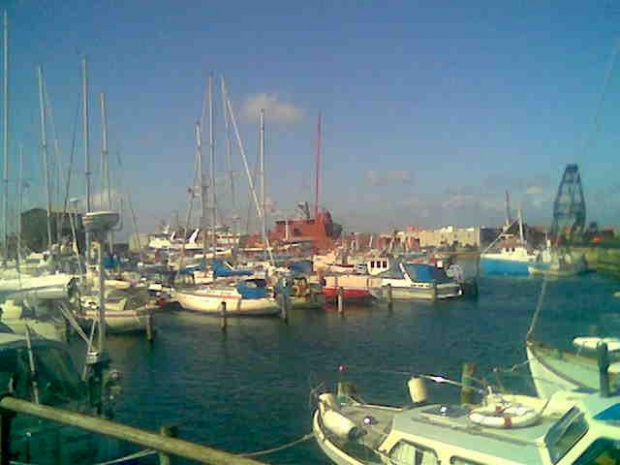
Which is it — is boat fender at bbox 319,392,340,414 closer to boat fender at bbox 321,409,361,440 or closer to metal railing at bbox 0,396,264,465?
boat fender at bbox 321,409,361,440

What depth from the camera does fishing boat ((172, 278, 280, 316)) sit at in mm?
32969

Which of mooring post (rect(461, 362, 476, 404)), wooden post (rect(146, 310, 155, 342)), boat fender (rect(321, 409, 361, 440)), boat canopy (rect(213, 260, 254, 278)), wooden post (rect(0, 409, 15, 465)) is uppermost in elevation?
wooden post (rect(0, 409, 15, 465))

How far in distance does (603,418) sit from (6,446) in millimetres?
5511

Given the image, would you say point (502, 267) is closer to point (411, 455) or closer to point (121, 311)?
point (121, 311)

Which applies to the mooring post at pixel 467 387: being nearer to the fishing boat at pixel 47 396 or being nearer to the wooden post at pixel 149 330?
the fishing boat at pixel 47 396

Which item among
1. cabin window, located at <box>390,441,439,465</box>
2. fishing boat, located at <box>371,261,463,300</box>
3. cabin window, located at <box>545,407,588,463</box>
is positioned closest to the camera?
cabin window, located at <box>545,407,588,463</box>

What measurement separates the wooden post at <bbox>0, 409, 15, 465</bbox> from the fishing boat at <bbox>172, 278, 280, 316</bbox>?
1116 inches

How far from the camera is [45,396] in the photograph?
6594 mm

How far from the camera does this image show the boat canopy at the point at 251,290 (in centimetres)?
3350

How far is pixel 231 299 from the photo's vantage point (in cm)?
3366

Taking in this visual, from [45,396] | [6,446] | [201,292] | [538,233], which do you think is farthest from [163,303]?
[538,233]

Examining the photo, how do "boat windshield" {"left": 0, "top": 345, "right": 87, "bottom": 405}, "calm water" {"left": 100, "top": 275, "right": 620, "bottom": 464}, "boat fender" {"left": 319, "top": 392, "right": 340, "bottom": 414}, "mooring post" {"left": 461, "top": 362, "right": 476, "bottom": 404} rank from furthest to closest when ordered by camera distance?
"calm water" {"left": 100, "top": 275, "right": 620, "bottom": 464}
"boat fender" {"left": 319, "top": 392, "right": 340, "bottom": 414}
"mooring post" {"left": 461, "top": 362, "right": 476, "bottom": 404}
"boat windshield" {"left": 0, "top": 345, "right": 87, "bottom": 405}

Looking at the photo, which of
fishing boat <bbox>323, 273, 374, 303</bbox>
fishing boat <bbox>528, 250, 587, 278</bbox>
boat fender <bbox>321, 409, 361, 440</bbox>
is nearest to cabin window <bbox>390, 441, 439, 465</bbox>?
boat fender <bbox>321, 409, 361, 440</bbox>

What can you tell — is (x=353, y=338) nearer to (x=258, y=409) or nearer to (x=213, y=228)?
(x=258, y=409)
